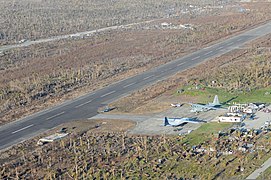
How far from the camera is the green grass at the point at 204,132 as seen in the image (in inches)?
2254

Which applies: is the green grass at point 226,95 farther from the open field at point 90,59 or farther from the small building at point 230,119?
the open field at point 90,59

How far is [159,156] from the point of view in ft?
174

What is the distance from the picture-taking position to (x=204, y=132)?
5962 cm

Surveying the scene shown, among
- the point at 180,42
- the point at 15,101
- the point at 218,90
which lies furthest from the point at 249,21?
the point at 15,101

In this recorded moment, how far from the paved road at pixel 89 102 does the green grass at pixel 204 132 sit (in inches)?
599

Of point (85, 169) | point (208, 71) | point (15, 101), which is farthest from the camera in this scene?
point (208, 71)

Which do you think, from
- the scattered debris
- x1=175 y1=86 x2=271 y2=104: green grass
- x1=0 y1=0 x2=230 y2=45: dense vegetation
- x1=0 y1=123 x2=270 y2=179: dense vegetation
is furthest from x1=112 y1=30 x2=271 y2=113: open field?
x1=0 y1=0 x2=230 y2=45: dense vegetation

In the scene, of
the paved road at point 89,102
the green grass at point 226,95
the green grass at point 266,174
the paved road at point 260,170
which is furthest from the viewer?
the green grass at point 226,95

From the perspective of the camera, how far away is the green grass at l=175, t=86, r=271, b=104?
234 feet

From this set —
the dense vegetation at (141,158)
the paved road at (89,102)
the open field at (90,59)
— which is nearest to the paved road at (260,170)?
the dense vegetation at (141,158)

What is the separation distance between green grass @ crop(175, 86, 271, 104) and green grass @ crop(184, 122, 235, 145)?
9770 millimetres

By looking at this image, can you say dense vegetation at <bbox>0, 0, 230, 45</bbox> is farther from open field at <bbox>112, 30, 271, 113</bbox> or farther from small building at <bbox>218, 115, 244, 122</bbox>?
small building at <bbox>218, 115, 244, 122</bbox>

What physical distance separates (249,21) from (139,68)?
5561cm

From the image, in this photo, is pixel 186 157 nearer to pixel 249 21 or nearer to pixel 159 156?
pixel 159 156
